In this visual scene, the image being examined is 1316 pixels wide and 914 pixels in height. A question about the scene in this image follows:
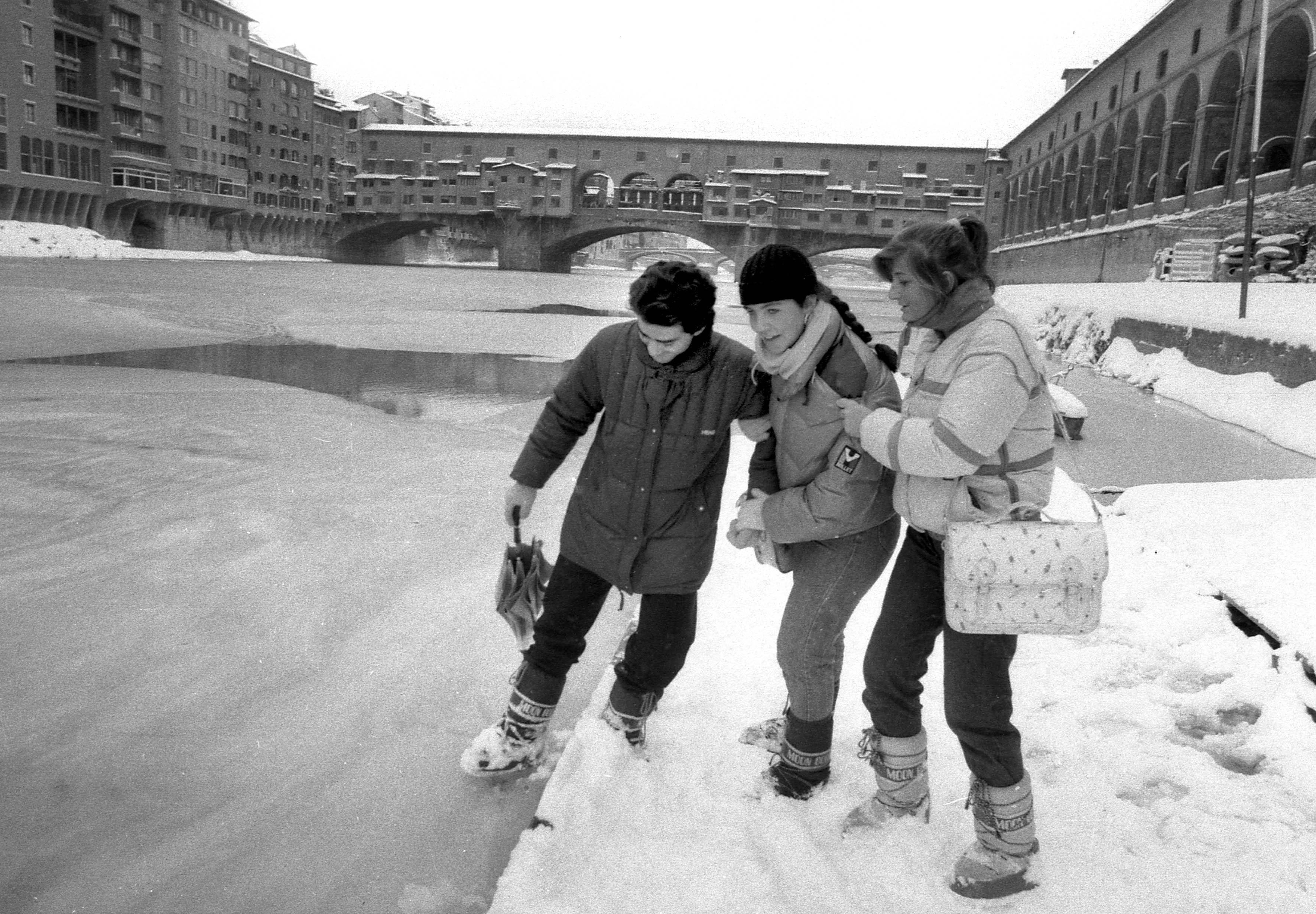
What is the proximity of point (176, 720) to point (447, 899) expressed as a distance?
107cm

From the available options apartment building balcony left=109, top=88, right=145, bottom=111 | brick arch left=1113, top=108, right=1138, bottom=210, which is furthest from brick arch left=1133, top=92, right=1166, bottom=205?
apartment building balcony left=109, top=88, right=145, bottom=111

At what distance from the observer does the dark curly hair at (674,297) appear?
196 centimetres

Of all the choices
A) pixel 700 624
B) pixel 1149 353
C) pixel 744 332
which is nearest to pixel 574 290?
pixel 744 332

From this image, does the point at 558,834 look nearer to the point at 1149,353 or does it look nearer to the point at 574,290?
the point at 1149,353

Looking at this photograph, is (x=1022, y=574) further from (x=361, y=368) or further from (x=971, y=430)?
(x=361, y=368)

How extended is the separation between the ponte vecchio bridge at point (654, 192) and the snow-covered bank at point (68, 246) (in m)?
19.5

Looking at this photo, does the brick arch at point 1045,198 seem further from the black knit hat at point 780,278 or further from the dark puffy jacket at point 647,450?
the black knit hat at point 780,278

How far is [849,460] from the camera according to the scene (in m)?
1.91

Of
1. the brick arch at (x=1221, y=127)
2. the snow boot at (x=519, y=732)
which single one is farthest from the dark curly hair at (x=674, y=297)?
the brick arch at (x=1221, y=127)

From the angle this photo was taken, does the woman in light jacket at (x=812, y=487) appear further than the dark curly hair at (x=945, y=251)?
Yes

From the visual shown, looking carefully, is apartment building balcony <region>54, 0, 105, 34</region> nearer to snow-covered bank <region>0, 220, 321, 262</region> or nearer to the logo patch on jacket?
snow-covered bank <region>0, 220, 321, 262</region>

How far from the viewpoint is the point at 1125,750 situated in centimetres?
237

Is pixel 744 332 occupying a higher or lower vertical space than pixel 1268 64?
lower

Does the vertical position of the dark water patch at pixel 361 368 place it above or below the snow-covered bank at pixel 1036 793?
above
